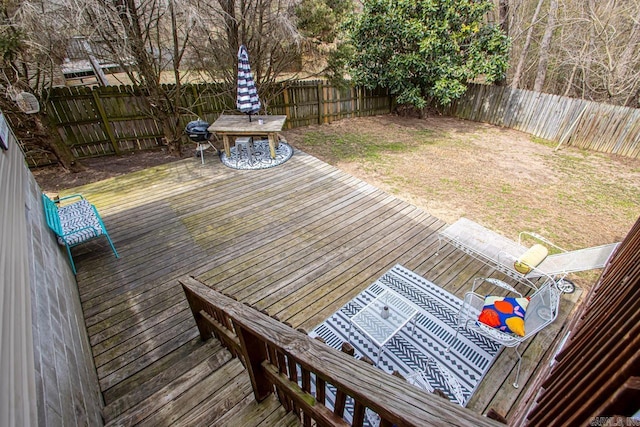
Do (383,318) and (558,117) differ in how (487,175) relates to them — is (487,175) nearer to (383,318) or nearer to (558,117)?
(558,117)

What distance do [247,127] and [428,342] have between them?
17.8 feet

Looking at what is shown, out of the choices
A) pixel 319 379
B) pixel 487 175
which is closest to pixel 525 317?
pixel 319 379

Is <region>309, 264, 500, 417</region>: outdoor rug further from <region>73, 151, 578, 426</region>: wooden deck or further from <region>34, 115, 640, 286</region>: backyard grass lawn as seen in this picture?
<region>34, 115, 640, 286</region>: backyard grass lawn

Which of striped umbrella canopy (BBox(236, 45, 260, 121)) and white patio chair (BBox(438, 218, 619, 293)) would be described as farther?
striped umbrella canopy (BBox(236, 45, 260, 121))

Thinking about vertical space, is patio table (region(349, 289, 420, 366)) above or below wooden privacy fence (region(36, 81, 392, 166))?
below

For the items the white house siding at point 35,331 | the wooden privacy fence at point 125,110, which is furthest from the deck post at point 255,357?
the wooden privacy fence at point 125,110

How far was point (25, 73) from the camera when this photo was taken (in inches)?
198

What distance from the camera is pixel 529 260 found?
3533 mm

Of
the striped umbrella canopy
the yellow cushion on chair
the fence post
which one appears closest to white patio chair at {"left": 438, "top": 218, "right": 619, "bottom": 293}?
the yellow cushion on chair

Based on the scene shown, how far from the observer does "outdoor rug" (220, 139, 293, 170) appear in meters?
6.48

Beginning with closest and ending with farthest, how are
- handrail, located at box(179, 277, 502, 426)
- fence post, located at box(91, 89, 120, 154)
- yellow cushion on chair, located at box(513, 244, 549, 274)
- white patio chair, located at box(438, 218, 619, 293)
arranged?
1. handrail, located at box(179, 277, 502, 426)
2. white patio chair, located at box(438, 218, 619, 293)
3. yellow cushion on chair, located at box(513, 244, 549, 274)
4. fence post, located at box(91, 89, 120, 154)

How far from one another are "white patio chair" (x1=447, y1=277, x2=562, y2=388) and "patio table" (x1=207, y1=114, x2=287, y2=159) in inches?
192

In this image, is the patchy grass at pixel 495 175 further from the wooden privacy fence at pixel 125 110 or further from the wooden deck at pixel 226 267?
the wooden deck at pixel 226 267

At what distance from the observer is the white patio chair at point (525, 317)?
2.68m
